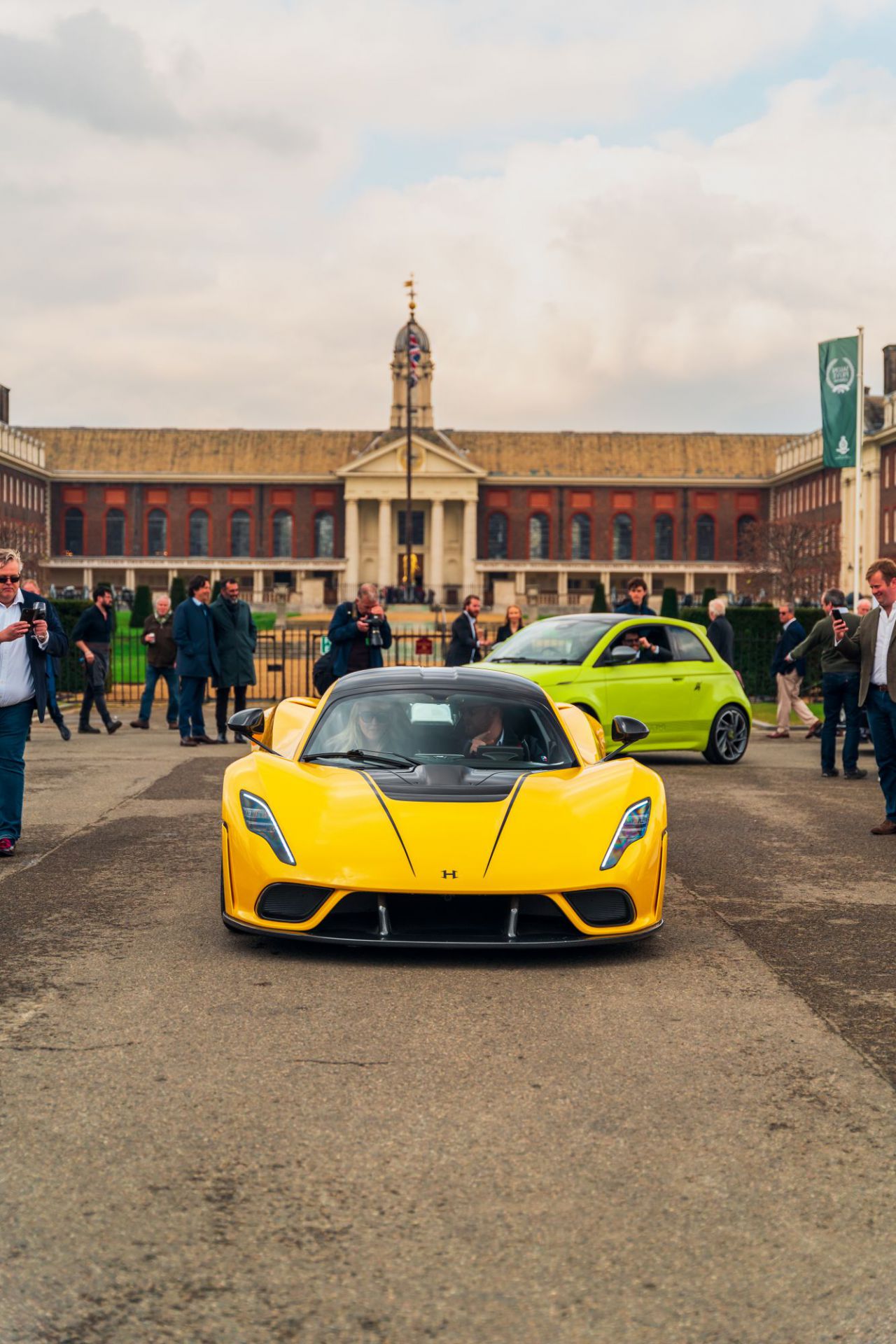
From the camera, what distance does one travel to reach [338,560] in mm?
103750

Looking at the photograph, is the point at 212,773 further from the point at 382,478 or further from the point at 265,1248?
the point at 382,478

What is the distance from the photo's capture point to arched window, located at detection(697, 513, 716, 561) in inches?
4038

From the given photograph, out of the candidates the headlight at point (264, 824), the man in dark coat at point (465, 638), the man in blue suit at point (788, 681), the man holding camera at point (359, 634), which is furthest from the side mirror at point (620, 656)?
the headlight at point (264, 824)

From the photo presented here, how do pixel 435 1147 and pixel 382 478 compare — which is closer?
pixel 435 1147

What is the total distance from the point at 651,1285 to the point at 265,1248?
0.79m

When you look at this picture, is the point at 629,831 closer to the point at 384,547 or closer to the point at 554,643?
the point at 554,643

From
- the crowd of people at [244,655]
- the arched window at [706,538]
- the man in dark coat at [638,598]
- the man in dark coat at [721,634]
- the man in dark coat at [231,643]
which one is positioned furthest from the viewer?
the arched window at [706,538]

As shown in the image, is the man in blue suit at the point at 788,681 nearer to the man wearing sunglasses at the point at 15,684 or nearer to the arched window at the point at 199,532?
the man wearing sunglasses at the point at 15,684

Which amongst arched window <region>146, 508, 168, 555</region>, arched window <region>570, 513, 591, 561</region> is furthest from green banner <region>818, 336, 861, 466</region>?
arched window <region>146, 508, 168, 555</region>

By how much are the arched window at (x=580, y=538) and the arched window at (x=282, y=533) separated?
17999 millimetres

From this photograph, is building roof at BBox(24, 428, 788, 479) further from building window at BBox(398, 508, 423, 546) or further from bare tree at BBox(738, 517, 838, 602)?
bare tree at BBox(738, 517, 838, 602)

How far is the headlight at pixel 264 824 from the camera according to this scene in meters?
6.21

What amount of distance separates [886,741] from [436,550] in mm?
95137

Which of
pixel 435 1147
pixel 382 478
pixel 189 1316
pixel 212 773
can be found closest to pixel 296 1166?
pixel 435 1147
